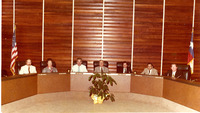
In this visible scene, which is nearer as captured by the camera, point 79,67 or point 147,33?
point 79,67

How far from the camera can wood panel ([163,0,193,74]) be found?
30.0 ft

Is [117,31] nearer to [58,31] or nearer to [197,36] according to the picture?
[58,31]

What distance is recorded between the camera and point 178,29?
9180 millimetres

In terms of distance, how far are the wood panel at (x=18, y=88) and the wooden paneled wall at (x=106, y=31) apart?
147 inches

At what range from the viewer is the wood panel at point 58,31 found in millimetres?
9227

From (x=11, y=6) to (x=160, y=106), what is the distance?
7.40 meters

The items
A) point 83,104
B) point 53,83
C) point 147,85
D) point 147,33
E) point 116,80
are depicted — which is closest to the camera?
point 83,104

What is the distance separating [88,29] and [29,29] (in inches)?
101

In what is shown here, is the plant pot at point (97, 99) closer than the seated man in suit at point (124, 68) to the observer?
Yes

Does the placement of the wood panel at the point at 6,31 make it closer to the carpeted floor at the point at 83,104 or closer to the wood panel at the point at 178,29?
the carpeted floor at the point at 83,104

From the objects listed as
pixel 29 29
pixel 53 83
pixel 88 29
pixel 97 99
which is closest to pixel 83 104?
pixel 97 99

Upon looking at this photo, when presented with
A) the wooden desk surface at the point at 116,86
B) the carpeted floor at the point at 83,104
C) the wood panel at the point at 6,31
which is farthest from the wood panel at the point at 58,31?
the carpeted floor at the point at 83,104

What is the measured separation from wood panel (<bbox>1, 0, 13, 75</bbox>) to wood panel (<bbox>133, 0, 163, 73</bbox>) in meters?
5.45

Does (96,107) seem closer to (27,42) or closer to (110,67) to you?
(110,67)
